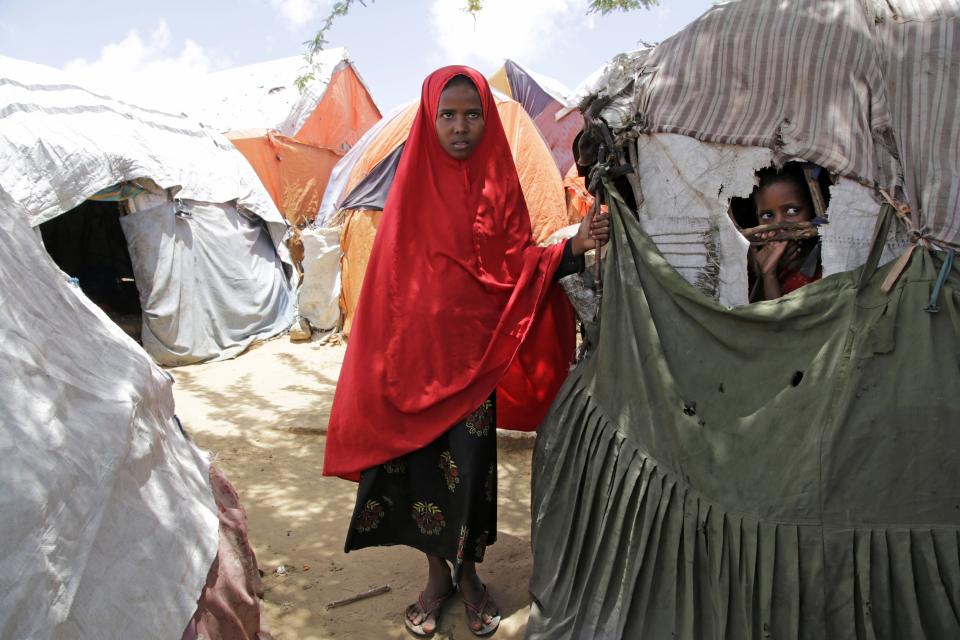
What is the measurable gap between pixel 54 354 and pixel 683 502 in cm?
181

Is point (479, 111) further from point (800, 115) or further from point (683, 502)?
point (683, 502)

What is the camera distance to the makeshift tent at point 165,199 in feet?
22.3

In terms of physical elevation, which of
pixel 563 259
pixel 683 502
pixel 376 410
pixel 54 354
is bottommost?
pixel 683 502

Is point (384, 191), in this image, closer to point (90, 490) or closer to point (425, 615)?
point (425, 615)

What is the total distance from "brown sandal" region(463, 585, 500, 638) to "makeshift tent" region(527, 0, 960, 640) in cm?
24

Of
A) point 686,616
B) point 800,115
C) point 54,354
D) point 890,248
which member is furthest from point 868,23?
point 54,354

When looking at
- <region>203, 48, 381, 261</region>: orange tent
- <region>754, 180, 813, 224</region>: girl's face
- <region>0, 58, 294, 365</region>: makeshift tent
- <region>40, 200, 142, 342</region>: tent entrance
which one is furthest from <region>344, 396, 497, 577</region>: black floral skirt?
<region>203, 48, 381, 261</region>: orange tent

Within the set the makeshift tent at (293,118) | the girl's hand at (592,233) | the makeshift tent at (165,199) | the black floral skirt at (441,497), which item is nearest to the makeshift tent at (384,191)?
the makeshift tent at (165,199)

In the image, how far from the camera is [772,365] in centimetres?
195

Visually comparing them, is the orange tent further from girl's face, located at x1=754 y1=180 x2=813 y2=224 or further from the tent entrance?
girl's face, located at x1=754 y1=180 x2=813 y2=224

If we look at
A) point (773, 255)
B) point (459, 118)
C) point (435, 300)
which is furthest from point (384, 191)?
point (773, 255)

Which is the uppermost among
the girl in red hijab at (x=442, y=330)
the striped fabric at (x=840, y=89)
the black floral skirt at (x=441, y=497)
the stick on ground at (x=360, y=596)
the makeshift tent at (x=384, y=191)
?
the makeshift tent at (x=384, y=191)

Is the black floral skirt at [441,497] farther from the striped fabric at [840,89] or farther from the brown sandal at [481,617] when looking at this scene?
the striped fabric at [840,89]

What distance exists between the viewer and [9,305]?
1738 mm
